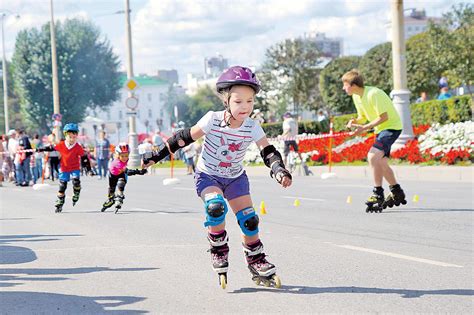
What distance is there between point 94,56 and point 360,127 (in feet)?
259

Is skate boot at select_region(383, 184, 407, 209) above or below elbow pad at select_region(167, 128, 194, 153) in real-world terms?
→ below

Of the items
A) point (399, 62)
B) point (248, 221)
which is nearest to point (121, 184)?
point (248, 221)

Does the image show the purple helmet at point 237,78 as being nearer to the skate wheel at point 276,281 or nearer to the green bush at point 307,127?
the skate wheel at point 276,281

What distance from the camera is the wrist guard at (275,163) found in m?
6.26

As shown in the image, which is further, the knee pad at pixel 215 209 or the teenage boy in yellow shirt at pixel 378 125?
the teenage boy in yellow shirt at pixel 378 125

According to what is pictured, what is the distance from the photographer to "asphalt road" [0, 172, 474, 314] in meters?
5.95

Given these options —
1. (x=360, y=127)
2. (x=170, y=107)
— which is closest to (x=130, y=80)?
(x=360, y=127)

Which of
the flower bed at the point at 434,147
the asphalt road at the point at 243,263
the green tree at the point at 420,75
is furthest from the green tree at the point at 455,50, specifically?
the asphalt road at the point at 243,263

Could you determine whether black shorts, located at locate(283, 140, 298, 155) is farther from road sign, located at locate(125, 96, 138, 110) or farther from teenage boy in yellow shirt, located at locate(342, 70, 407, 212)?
teenage boy in yellow shirt, located at locate(342, 70, 407, 212)

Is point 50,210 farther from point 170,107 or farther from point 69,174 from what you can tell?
point 170,107

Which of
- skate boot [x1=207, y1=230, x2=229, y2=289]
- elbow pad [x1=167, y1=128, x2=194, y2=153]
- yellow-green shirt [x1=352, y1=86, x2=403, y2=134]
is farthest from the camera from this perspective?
yellow-green shirt [x1=352, y1=86, x2=403, y2=134]


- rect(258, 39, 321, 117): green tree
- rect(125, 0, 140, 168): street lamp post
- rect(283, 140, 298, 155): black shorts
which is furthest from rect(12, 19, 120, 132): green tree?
rect(283, 140, 298, 155): black shorts

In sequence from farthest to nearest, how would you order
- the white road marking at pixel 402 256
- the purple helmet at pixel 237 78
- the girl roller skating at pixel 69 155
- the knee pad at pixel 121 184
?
the girl roller skating at pixel 69 155 < the knee pad at pixel 121 184 < the white road marking at pixel 402 256 < the purple helmet at pixel 237 78

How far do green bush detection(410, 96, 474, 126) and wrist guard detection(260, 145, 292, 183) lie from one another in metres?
22.5
